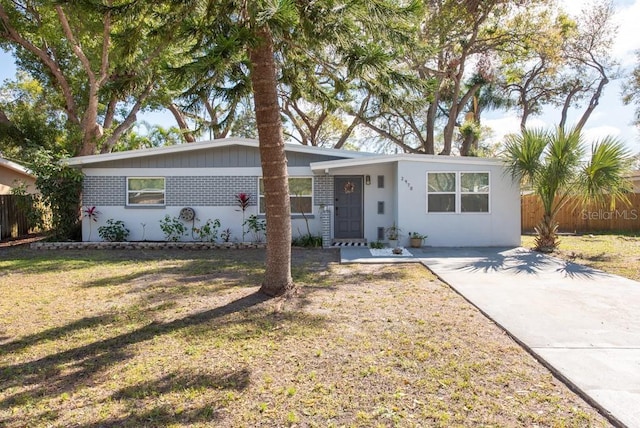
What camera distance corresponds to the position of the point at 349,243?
40.4 feet

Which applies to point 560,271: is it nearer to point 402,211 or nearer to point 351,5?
point 402,211

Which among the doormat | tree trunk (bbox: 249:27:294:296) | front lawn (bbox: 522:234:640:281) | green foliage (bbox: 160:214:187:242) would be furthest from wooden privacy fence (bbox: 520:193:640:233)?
tree trunk (bbox: 249:27:294:296)

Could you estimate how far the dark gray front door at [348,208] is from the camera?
12875 mm

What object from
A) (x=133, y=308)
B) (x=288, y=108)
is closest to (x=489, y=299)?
(x=133, y=308)

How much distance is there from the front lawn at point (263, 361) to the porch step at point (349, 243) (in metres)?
5.22

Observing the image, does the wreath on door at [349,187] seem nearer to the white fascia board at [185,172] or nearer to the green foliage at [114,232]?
the white fascia board at [185,172]

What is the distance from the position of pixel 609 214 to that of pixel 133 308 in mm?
17769

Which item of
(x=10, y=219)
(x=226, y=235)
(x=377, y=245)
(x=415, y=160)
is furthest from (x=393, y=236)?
(x=10, y=219)

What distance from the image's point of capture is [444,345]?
13.6 feet

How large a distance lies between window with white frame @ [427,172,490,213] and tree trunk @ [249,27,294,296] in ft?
22.7

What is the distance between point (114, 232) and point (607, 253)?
43.7ft

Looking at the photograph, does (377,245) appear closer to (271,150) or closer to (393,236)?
(393,236)

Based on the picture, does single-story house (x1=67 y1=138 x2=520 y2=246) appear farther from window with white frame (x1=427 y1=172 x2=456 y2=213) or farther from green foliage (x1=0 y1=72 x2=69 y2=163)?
green foliage (x1=0 y1=72 x2=69 y2=163)

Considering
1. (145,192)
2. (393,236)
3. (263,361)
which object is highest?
(145,192)
